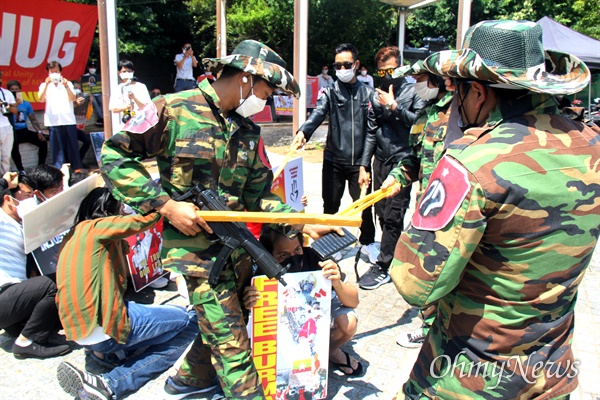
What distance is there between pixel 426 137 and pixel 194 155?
1442 mm

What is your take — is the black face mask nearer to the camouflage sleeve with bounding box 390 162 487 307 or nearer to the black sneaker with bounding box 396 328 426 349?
the black sneaker with bounding box 396 328 426 349

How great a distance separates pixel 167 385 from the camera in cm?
289

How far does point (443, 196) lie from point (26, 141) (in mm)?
8905

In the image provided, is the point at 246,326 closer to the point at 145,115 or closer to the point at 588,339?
the point at 145,115

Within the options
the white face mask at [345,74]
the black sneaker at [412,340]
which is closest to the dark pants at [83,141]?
the white face mask at [345,74]

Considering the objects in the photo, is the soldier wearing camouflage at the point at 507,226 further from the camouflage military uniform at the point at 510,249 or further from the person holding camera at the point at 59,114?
the person holding camera at the point at 59,114

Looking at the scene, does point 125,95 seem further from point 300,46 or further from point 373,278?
point 373,278

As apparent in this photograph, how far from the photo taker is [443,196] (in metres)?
1.50

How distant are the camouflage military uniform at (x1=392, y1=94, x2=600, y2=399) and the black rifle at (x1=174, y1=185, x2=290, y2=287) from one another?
894 mm

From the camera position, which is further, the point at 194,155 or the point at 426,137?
the point at 426,137

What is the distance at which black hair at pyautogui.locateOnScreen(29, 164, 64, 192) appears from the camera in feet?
11.9

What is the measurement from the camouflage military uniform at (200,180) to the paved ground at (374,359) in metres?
0.73

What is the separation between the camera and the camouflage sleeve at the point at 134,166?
2.35 meters

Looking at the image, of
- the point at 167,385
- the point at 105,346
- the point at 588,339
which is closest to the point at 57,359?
the point at 105,346
